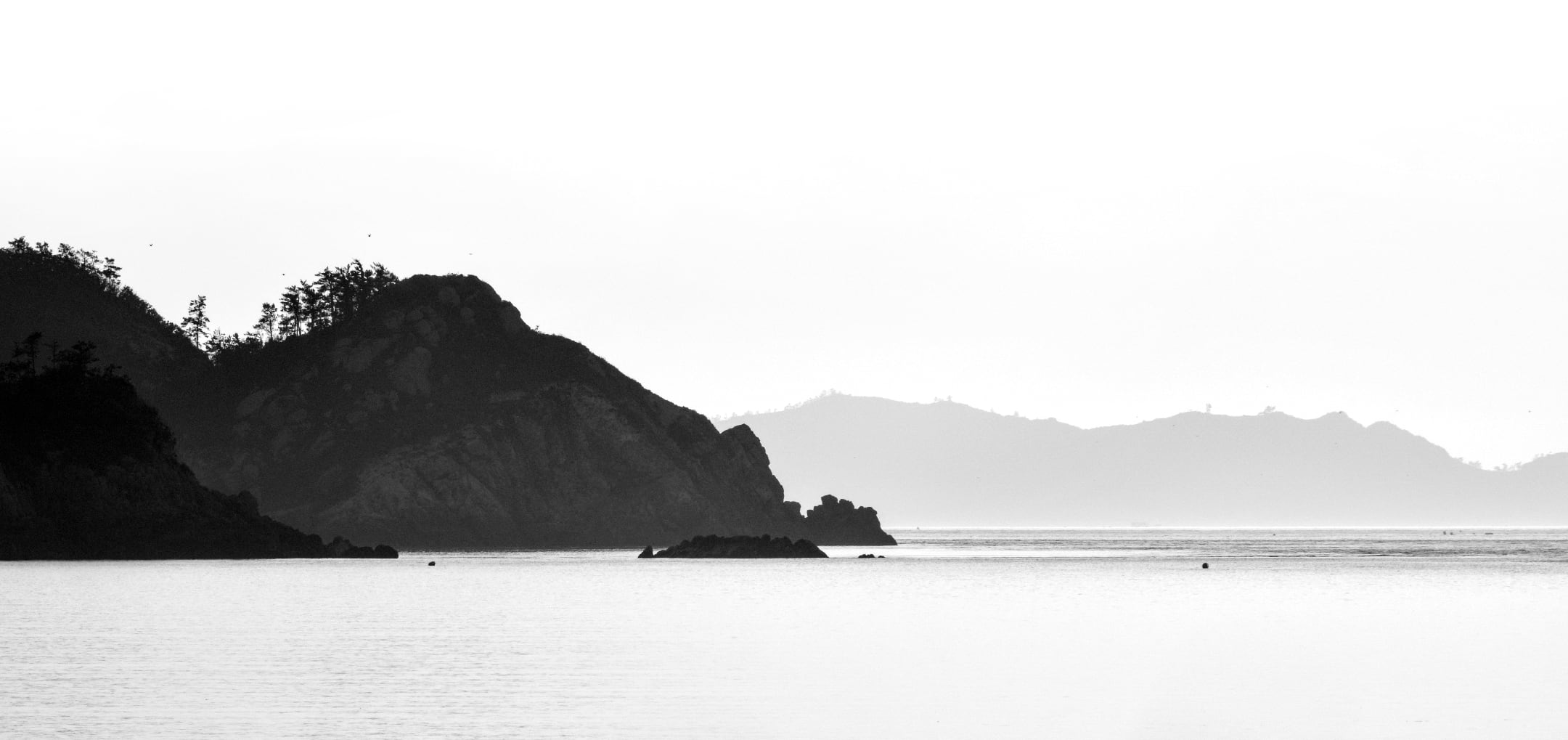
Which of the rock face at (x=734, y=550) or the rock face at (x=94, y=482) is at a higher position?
the rock face at (x=94, y=482)

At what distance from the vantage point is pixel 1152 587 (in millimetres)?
114375

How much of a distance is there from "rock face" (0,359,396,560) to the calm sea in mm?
35919

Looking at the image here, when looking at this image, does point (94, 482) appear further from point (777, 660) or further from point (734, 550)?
point (777, 660)

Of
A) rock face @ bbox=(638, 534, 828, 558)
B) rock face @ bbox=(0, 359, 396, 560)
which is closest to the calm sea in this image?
rock face @ bbox=(0, 359, 396, 560)

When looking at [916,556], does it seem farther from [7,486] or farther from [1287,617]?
[1287,617]

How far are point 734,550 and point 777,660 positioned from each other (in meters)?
128

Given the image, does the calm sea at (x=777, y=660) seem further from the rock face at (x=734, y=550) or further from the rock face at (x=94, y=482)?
the rock face at (x=734, y=550)

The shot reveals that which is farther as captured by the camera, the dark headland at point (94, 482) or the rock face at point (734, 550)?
the rock face at point (734, 550)

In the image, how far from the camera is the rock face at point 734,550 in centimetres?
18212

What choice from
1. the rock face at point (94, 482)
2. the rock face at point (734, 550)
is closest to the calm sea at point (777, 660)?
the rock face at point (94, 482)

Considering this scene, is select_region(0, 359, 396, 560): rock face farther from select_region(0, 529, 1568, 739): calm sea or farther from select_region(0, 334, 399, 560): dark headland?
select_region(0, 529, 1568, 739): calm sea

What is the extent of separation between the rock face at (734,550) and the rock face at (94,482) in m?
43.7

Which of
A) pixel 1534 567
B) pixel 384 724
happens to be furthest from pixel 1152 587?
pixel 384 724

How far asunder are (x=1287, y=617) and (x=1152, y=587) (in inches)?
1361
